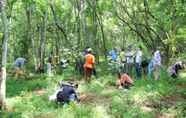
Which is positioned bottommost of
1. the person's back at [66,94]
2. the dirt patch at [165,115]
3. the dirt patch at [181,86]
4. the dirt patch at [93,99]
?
the dirt patch at [165,115]

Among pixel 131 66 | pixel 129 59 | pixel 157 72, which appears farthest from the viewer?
pixel 131 66

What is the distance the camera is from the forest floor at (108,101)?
14.1 m

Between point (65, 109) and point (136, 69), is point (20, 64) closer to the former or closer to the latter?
point (136, 69)

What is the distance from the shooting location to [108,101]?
1600 centimetres

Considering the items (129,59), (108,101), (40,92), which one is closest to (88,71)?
(129,59)

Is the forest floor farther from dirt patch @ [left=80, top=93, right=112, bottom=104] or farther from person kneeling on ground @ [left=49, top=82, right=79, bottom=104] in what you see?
person kneeling on ground @ [left=49, top=82, right=79, bottom=104]

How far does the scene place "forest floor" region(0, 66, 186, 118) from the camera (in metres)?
14.1

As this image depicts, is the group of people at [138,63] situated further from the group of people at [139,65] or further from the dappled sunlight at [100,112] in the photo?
the dappled sunlight at [100,112]

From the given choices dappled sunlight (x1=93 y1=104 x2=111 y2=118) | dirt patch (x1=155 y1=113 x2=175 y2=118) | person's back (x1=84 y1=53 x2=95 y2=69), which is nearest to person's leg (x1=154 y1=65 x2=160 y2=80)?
person's back (x1=84 y1=53 x2=95 y2=69)

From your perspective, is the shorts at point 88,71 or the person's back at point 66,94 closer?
→ the person's back at point 66,94

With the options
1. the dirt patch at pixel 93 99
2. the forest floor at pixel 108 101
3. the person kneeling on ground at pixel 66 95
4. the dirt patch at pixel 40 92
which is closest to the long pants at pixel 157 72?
the forest floor at pixel 108 101

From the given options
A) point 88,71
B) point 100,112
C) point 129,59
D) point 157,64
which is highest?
point 129,59

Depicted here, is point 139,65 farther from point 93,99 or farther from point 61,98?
point 61,98

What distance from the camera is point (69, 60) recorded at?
26422 mm
